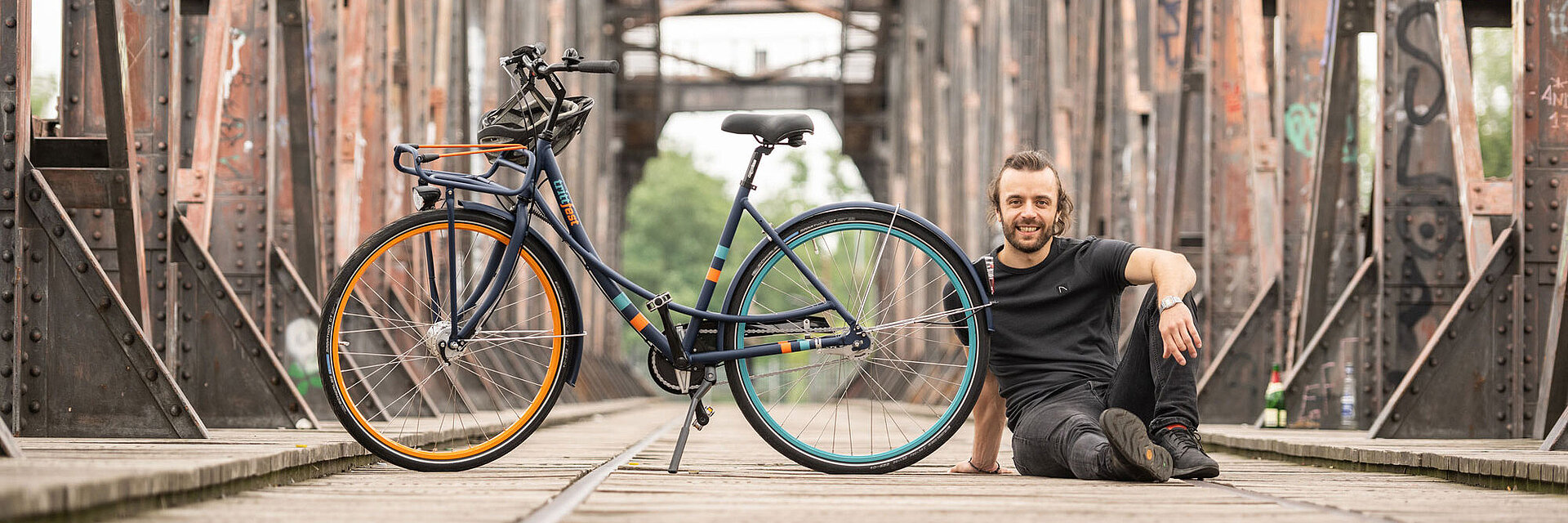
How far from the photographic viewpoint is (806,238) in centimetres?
453

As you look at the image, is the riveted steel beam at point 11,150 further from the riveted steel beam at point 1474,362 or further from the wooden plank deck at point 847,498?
the riveted steel beam at point 1474,362

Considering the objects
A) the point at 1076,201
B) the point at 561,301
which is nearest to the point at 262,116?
the point at 561,301

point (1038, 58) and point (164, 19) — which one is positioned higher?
point (1038, 58)

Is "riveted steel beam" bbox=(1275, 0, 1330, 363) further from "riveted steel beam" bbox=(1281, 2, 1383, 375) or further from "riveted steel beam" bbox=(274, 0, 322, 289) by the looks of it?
"riveted steel beam" bbox=(274, 0, 322, 289)

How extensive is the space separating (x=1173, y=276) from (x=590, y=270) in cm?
154

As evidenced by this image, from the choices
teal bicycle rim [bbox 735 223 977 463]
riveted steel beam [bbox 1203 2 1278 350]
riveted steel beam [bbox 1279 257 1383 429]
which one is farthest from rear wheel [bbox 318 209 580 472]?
riveted steel beam [bbox 1203 2 1278 350]

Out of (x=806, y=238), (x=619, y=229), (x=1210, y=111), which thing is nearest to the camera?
(x=806, y=238)

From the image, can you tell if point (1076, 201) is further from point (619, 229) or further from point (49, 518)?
point (619, 229)

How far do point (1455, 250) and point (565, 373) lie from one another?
4295 mm

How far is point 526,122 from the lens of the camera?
4.52 meters

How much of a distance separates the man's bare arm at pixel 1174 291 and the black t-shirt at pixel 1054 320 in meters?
0.16

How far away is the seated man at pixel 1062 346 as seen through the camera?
4441 mm

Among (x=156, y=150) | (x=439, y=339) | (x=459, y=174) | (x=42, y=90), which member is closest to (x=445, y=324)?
(x=439, y=339)

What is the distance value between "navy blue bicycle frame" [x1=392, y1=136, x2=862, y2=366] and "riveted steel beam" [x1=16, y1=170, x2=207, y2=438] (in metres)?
0.96
